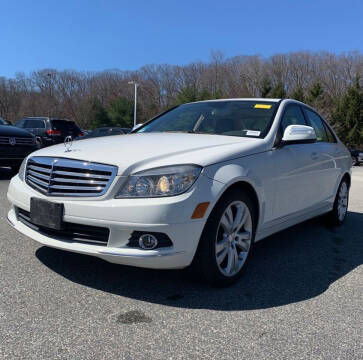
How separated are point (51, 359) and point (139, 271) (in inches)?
52.1

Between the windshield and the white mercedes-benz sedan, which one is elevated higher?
the windshield

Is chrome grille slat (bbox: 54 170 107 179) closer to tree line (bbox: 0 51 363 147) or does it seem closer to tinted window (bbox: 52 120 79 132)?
tinted window (bbox: 52 120 79 132)

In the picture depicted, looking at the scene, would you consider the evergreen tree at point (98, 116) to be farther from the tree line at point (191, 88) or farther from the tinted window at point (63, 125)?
the tinted window at point (63, 125)

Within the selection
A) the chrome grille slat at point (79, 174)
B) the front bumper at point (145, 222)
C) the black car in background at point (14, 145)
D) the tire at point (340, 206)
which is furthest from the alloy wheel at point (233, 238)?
the black car in background at point (14, 145)

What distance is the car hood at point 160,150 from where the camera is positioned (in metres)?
2.76

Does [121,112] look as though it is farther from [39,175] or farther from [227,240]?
[227,240]

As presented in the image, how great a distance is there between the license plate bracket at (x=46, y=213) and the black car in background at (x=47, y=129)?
41.3ft

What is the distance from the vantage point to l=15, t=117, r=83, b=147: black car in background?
15.1 meters

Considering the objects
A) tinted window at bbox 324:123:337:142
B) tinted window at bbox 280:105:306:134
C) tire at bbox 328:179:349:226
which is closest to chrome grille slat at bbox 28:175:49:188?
tinted window at bbox 280:105:306:134

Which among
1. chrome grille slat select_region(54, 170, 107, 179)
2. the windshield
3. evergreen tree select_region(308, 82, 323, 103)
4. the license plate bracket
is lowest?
the license plate bracket

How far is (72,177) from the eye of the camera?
285cm

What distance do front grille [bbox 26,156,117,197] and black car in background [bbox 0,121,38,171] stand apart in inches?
224

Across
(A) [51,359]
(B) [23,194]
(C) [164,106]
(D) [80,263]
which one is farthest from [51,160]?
(C) [164,106]

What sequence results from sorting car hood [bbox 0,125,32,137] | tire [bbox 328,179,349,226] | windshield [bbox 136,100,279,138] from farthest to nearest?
1. car hood [bbox 0,125,32,137]
2. tire [bbox 328,179,349,226]
3. windshield [bbox 136,100,279,138]
